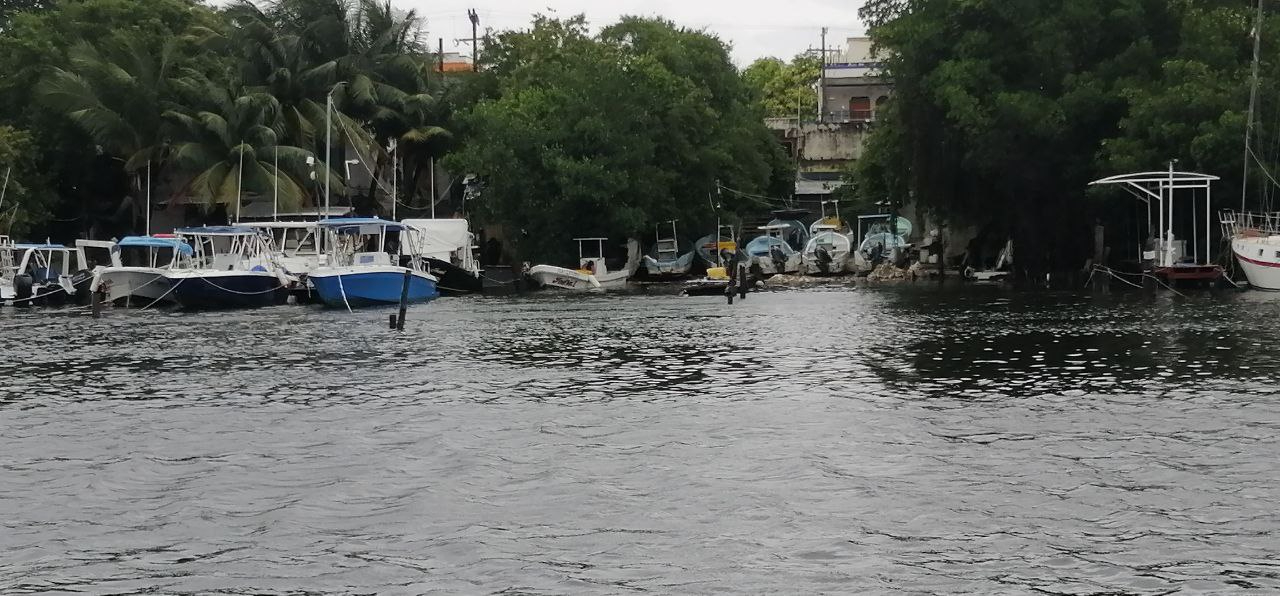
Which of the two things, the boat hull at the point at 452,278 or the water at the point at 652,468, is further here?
the boat hull at the point at 452,278

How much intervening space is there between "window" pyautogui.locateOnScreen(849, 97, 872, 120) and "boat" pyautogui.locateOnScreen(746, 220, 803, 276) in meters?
21.1

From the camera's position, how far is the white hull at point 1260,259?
158ft

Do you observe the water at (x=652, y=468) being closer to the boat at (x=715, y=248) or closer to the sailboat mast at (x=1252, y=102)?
the sailboat mast at (x=1252, y=102)

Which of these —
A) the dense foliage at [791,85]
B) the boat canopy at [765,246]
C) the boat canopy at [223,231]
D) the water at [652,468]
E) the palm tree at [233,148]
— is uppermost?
the dense foliage at [791,85]

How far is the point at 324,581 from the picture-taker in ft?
35.8

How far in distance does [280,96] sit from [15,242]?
12.6m

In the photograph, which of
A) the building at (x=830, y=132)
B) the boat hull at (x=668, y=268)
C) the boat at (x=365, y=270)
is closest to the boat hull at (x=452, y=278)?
the boat at (x=365, y=270)

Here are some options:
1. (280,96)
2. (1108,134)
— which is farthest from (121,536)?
(280,96)

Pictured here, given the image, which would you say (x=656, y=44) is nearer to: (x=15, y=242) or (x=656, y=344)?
(x=15, y=242)

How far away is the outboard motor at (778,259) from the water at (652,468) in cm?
4593

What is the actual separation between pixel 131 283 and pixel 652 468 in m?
39.5

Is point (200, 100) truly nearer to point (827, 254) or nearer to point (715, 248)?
point (715, 248)

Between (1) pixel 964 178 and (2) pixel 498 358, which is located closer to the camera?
(2) pixel 498 358

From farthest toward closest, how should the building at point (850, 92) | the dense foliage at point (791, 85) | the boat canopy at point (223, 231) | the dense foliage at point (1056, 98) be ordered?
1. the dense foliage at point (791, 85)
2. the building at point (850, 92)
3. the boat canopy at point (223, 231)
4. the dense foliage at point (1056, 98)
